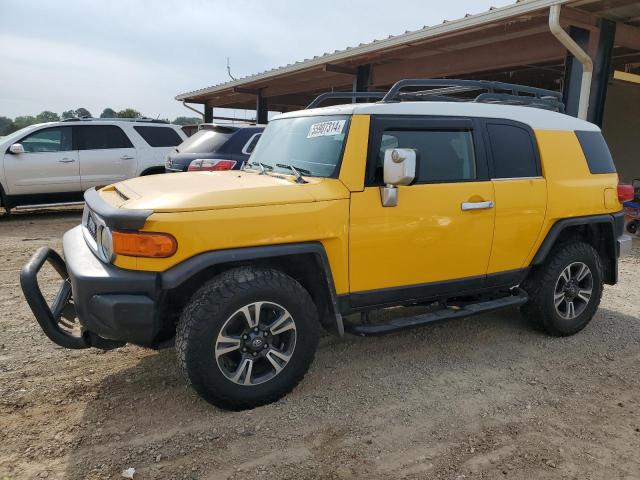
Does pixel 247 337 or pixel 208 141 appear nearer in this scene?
pixel 247 337

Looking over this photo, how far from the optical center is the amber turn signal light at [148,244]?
273 cm

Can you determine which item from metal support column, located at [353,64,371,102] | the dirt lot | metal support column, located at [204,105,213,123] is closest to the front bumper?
the dirt lot

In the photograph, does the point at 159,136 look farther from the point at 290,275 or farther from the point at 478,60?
the point at 290,275

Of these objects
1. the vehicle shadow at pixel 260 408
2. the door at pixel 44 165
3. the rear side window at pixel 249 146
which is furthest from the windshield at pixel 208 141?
the vehicle shadow at pixel 260 408

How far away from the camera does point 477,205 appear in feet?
11.9

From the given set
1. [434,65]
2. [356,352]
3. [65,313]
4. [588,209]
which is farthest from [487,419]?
[434,65]

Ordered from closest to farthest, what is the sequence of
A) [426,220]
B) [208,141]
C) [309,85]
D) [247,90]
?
[426,220], [208,141], [309,85], [247,90]

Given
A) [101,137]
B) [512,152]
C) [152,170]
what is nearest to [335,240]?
[512,152]

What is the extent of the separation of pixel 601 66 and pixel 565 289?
222 inches

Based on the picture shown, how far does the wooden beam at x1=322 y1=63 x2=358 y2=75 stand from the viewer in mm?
12383

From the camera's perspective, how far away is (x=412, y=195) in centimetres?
337

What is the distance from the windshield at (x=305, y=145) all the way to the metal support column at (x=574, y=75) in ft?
20.6

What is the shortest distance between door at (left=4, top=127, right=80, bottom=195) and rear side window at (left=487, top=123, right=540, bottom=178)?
829cm

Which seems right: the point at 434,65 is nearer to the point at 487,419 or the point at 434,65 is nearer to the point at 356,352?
the point at 356,352
